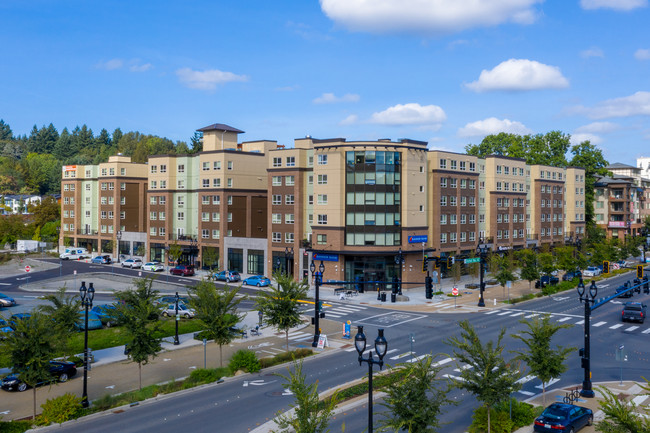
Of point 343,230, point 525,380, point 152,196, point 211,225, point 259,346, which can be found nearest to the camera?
point 525,380

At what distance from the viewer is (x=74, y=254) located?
96.7m

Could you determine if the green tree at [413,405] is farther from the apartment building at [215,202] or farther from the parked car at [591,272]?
the parked car at [591,272]

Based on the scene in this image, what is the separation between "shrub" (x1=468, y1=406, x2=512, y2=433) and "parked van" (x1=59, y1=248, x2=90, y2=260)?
291 feet

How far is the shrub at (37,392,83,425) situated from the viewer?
75.3 ft

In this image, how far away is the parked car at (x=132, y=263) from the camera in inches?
3291

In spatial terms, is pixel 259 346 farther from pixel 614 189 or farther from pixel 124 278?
pixel 614 189

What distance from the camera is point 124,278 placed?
68812 mm

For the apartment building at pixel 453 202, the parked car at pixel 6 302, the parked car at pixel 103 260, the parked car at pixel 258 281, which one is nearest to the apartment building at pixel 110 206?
the parked car at pixel 103 260

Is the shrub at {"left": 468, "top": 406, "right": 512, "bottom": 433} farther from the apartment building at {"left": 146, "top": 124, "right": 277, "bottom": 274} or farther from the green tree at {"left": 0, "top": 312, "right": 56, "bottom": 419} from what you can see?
the apartment building at {"left": 146, "top": 124, "right": 277, "bottom": 274}

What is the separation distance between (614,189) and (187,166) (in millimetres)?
96068

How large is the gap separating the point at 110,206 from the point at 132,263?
18.3m

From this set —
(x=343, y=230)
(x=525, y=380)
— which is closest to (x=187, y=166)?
(x=343, y=230)

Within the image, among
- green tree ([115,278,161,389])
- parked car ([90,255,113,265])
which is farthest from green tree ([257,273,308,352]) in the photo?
parked car ([90,255,113,265])

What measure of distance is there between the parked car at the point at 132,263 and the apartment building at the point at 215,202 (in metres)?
4.71
